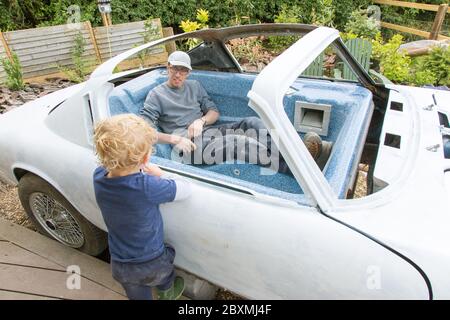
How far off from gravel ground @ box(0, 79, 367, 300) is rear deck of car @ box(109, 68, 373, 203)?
0.68 meters

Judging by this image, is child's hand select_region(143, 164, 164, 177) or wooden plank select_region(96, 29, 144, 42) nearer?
child's hand select_region(143, 164, 164, 177)

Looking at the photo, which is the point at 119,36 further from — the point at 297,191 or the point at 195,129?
the point at 297,191

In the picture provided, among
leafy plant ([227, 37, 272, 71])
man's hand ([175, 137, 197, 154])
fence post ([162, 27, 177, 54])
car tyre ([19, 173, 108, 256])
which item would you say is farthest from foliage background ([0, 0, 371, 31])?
man's hand ([175, 137, 197, 154])

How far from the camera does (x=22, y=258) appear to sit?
7.41 feet

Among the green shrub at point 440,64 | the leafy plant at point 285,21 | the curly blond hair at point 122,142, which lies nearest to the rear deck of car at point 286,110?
the curly blond hair at point 122,142

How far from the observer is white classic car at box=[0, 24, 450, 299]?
1.28 m

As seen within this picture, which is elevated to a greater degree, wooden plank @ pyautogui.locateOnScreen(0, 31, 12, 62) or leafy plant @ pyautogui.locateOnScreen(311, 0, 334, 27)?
leafy plant @ pyautogui.locateOnScreen(311, 0, 334, 27)

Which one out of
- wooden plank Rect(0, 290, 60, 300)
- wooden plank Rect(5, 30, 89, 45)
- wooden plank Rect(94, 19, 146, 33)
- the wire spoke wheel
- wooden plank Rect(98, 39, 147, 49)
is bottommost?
wooden plank Rect(0, 290, 60, 300)

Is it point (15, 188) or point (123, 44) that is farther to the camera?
point (123, 44)

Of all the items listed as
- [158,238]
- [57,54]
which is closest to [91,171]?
[158,238]

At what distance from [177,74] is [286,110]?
82 centimetres

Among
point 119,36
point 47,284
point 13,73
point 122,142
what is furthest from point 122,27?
point 122,142

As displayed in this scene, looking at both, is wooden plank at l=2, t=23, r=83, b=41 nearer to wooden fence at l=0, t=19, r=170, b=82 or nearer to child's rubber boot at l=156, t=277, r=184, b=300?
wooden fence at l=0, t=19, r=170, b=82
